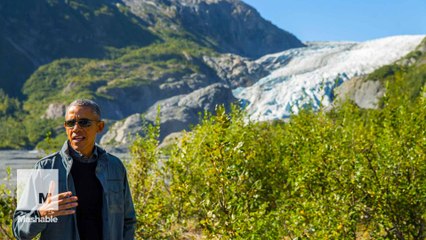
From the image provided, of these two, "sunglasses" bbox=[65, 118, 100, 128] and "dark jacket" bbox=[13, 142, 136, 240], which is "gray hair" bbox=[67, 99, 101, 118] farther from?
"dark jacket" bbox=[13, 142, 136, 240]

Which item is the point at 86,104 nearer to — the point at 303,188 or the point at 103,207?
the point at 103,207

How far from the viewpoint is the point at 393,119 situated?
14.4 metres

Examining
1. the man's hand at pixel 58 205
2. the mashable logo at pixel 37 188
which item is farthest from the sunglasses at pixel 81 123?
the man's hand at pixel 58 205

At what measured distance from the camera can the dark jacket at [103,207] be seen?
176 inches

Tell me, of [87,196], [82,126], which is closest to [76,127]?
[82,126]

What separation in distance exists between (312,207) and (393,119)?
6689 millimetres

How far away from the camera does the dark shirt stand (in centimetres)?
468

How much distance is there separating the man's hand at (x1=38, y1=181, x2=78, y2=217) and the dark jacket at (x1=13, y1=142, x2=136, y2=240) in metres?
0.11

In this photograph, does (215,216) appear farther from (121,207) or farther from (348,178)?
(121,207)

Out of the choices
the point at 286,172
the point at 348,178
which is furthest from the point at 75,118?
the point at 286,172

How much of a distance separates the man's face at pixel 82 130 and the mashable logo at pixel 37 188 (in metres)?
0.36

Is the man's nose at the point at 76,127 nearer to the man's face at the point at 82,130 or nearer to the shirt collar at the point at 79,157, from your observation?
the man's face at the point at 82,130

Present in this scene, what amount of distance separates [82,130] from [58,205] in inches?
31.4

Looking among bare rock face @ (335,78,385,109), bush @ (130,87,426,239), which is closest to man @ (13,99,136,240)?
bush @ (130,87,426,239)
